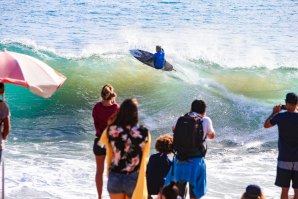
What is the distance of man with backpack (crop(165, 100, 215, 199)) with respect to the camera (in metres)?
7.20

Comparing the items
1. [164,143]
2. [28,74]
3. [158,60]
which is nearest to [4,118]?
[28,74]

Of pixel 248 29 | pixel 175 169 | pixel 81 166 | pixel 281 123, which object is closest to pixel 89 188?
pixel 81 166

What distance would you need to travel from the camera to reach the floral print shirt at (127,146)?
6.38m

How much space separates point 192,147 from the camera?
7.30 m

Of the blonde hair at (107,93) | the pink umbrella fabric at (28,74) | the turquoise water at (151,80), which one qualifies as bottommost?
the turquoise water at (151,80)

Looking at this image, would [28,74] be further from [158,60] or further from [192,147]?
[158,60]

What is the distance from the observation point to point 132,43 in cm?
2867

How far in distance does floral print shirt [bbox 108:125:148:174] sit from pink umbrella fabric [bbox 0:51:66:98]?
111cm

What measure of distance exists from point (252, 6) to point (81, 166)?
33935mm

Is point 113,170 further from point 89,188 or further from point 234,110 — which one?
point 234,110

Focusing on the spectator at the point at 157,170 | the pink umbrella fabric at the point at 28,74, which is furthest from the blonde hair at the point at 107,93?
the spectator at the point at 157,170

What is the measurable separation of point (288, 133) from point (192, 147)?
1062 millimetres

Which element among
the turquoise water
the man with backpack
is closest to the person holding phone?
the man with backpack

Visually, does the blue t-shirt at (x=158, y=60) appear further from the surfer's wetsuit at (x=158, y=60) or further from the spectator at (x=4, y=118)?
A: the spectator at (x=4, y=118)
